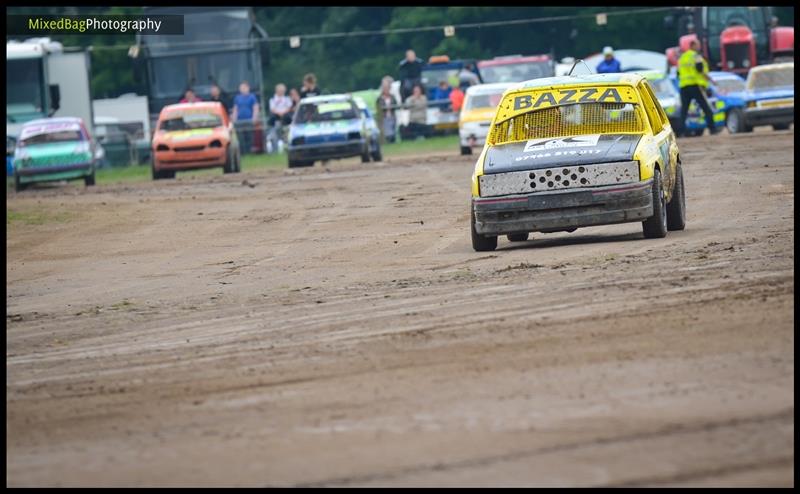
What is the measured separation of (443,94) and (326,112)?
945 centimetres

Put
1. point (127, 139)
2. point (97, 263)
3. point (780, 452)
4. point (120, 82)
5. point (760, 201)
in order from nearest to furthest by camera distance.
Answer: point (780, 452), point (97, 263), point (760, 201), point (127, 139), point (120, 82)

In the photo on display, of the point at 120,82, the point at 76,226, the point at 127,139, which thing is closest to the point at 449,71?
the point at 127,139

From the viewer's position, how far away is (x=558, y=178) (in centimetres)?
1433

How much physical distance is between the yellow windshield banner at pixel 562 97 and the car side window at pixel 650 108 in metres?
0.19

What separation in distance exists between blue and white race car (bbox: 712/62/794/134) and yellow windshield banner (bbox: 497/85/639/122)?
19.7 m

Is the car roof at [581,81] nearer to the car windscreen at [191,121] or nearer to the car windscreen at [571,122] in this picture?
the car windscreen at [571,122]

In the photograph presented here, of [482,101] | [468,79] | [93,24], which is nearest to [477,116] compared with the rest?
[482,101]

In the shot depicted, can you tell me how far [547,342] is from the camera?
9.16 m

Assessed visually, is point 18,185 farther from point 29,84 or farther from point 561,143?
point 561,143

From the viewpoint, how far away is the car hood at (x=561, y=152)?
14328mm

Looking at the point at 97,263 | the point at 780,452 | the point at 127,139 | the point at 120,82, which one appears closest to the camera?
the point at 780,452
